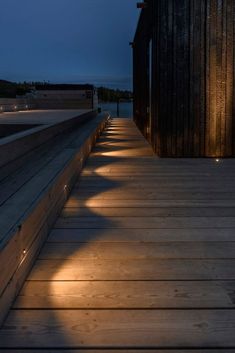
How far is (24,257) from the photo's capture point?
2.67 m

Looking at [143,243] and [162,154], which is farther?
[162,154]

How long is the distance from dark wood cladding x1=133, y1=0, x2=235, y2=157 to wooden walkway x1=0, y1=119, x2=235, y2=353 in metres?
3.01

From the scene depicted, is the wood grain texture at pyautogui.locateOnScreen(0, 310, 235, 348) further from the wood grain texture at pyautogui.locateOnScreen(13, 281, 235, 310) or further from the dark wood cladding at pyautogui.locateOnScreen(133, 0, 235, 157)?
the dark wood cladding at pyautogui.locateOnScreen(133, 0, 235, 157)

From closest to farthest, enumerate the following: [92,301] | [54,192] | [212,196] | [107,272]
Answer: [92,301]
[107,272]
[54,192]
[212,196]

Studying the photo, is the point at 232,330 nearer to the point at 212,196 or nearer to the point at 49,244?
the point at 49,244

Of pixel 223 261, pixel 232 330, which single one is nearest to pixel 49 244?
pixel 223 261

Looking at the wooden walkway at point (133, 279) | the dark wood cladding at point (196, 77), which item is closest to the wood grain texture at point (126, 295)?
the wooden walkway at point (133, 279)

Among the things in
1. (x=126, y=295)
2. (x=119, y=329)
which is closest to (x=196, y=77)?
(x=126, y=295)

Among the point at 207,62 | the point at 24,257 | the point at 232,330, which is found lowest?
the point at 232,330

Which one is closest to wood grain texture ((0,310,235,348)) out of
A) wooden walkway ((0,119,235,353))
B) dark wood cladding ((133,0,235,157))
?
wooden walkway ((0,119,235,353))

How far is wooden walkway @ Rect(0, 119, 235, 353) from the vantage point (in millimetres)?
2066

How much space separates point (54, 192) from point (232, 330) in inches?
84.3

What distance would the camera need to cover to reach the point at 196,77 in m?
7.77

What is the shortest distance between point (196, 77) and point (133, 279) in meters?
5.71
